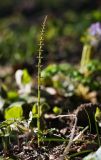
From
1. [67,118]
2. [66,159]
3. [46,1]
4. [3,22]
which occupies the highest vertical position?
[46,1]

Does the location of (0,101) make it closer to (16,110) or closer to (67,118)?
(16,110)

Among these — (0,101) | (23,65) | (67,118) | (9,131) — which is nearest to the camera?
(9,131)

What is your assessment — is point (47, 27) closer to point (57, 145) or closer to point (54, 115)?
point (54, 115)

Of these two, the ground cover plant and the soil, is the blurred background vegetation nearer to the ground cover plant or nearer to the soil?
the ground cover plant

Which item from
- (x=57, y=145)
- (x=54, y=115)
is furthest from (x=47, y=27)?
(x=57, y=145)

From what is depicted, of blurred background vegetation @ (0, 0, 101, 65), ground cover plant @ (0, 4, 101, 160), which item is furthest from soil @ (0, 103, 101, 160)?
blurred background vegetation @ (0, 0, 101, 65)

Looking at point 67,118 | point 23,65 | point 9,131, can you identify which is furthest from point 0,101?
point 23,65

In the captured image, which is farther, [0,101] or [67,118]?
[0,101]
